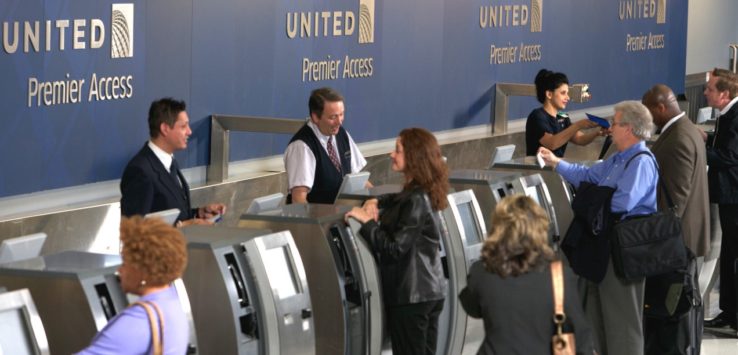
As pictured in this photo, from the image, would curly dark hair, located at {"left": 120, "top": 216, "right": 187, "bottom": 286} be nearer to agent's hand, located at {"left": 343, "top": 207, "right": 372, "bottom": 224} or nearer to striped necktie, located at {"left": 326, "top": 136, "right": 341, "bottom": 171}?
agent's hand, located at {"left": 343, "top": 207, "right": 372, "bottom": 224}

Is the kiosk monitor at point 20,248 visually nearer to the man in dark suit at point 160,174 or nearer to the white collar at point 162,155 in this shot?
the man in dark suit at point 160,174

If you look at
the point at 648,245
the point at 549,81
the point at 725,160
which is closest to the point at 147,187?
the point at 648,245

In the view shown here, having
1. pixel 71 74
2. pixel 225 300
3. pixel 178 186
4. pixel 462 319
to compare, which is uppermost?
pixel 71 74

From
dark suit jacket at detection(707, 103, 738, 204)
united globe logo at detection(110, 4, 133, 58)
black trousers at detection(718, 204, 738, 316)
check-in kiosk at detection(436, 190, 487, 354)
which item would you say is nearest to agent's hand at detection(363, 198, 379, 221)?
check-in kiosk at detection(436, 190, 487, 354)

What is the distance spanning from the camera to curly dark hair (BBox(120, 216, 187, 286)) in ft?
10.9

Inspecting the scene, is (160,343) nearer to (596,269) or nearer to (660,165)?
(596,269)

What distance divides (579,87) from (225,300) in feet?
18.0

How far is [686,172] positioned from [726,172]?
3.73 ft

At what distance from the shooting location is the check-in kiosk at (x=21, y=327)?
3527 mm

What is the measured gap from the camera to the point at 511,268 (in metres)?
3.79

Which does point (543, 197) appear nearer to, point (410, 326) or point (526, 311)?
point (410, 326)

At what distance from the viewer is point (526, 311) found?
379cm

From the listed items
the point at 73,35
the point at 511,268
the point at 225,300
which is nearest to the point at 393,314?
the point at 225,300

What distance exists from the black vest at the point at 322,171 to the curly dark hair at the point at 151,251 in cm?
255
